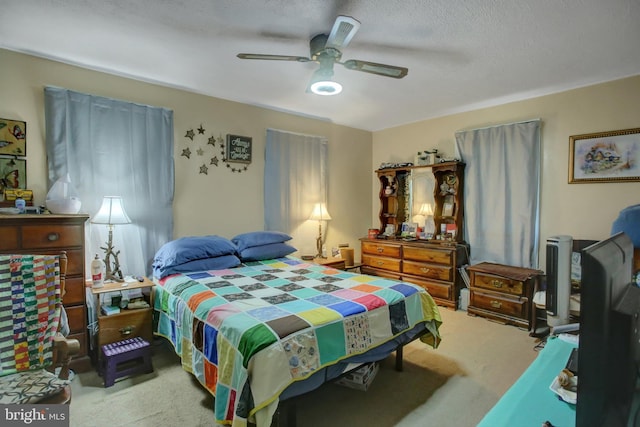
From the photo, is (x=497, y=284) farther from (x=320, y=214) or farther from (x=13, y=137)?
(x=13, y=137)

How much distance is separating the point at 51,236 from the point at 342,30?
2.53 metres

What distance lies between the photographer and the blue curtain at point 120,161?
2.70m

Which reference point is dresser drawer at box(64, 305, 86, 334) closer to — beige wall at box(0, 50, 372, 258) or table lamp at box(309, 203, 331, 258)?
beige wall at box(0, 50, 372, 258)

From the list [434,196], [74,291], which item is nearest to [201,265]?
[74,291]

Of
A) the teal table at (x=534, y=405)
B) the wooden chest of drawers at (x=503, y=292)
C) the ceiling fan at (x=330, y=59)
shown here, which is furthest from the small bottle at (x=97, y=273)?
the wooden chest of drawers at (x=503, y=292)

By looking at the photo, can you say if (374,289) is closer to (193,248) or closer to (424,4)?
(193,248)

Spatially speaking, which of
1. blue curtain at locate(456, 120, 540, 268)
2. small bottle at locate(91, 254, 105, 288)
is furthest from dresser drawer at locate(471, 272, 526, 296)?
small bottle at locate(91, 254, 105, 288)

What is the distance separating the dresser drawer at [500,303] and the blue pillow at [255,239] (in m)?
2.36

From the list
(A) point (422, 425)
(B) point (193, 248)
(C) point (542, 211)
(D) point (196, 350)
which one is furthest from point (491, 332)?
(B) point (193, 248)

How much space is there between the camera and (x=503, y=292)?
11.3ft

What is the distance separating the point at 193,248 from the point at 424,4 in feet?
8.59

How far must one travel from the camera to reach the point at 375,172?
16.9 feet

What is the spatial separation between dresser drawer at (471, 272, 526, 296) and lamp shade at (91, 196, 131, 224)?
3674 millimetres

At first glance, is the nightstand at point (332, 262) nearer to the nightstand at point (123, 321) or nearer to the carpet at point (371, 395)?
the carpet at point (371, 395)
